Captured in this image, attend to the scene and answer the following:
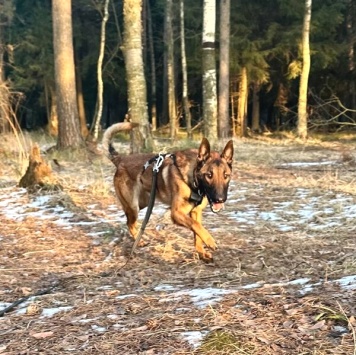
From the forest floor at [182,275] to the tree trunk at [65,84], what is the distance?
158 inches

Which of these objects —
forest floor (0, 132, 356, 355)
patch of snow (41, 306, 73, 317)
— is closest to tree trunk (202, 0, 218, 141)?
forest floor (0, 132, 356, 355)

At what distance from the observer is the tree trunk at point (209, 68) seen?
586 inches

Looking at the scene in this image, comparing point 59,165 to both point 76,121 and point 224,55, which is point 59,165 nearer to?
point 76,121

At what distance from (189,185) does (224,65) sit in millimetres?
16310

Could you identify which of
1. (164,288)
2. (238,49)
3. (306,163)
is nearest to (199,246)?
(164,288)

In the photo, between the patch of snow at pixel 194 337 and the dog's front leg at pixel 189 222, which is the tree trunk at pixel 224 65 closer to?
the dog's front leg at pixel 189 222

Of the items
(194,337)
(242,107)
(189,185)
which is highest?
(189,185)

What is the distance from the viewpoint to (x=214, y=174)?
17.9ft

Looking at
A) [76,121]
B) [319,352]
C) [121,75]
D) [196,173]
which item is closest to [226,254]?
[196,173]

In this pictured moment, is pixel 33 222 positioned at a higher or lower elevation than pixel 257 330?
lower

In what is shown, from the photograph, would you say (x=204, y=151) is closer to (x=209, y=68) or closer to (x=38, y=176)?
(x=38, y=176)

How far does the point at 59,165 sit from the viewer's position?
41.6 ft

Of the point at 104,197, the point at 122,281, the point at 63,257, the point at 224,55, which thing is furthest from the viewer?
the point at 224,55

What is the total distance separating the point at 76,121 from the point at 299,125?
10.2 m
